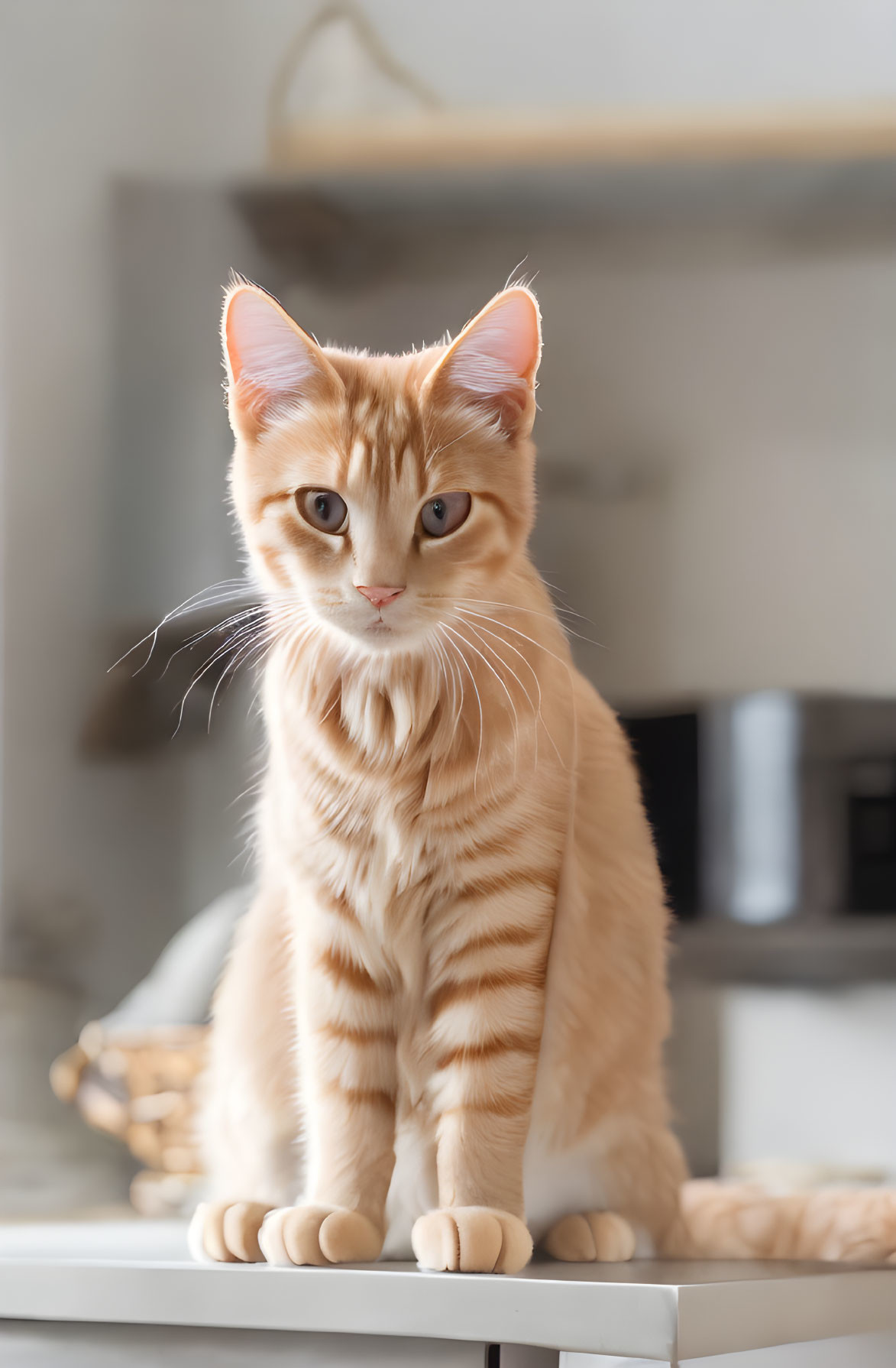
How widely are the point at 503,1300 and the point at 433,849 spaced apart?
1.15ft

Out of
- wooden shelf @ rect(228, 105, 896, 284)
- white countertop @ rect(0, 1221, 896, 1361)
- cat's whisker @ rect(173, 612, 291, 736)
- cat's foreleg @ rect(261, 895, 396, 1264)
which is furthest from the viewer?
cat's whisker @ rect(173, 612, 291, 736)

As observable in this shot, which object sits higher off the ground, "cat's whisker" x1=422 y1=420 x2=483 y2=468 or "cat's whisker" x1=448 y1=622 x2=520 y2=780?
"cat's whisker" x1=422 y1=420 x2=483 y2=468

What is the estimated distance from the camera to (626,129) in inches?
50.6

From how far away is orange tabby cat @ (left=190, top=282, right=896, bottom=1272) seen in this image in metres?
1.00

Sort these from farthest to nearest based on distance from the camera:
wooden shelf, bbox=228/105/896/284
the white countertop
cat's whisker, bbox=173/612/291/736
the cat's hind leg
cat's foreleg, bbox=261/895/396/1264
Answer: cat's whisker, bbox=173/612/291/736
wooden shelf, bbox=228/105/896/284
the cat's hind leg
cat's foreleg, bbox=261/895/396/1264
the white countertop

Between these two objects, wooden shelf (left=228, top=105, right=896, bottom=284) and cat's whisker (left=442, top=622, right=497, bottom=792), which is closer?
cat's whisker (left=442, top=622, right=497, bottom=792)

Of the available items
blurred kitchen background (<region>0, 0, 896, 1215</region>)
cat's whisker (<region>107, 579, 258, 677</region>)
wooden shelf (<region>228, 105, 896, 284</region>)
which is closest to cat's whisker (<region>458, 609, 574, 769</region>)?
blurred kitchen background (<region>0, 0, 896, 1215</region>)

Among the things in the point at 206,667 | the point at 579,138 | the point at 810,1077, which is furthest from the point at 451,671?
the point at 579,138

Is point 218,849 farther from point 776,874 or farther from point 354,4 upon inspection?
point 354,4

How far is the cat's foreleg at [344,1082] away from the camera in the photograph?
968mm

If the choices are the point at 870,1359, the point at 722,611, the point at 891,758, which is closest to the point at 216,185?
the point at 722,611

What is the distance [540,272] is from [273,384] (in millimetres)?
379

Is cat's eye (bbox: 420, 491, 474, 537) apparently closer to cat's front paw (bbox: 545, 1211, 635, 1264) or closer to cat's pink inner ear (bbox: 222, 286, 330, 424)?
cat's pink inner ear (bbox: 222, 286, 330, 424)

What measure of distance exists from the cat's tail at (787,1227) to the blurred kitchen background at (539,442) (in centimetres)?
5
